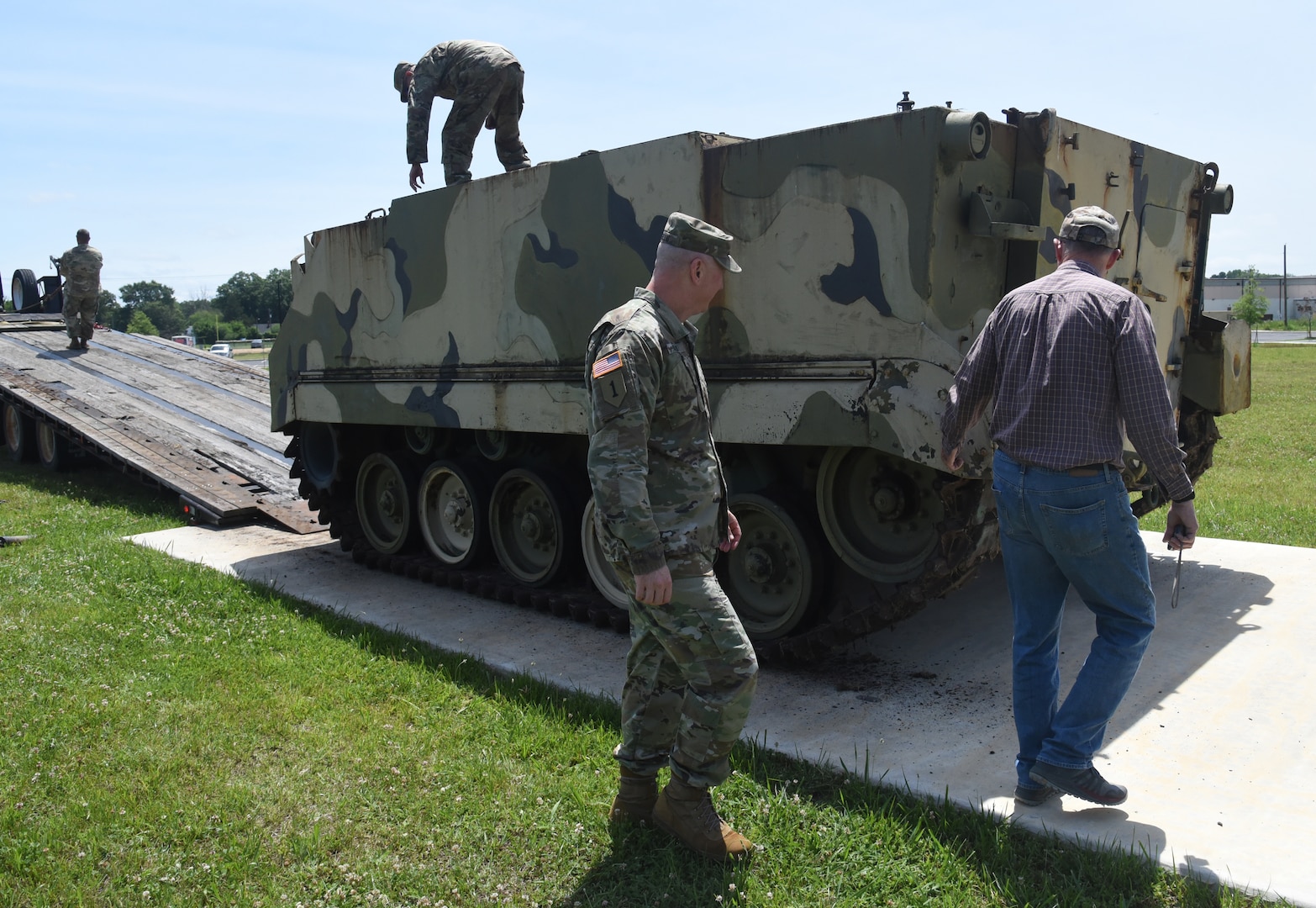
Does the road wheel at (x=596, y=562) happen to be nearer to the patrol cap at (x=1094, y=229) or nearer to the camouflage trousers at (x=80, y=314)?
the patrol cap at (x=1094, y=229)

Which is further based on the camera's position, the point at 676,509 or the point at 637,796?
the point at 637,796

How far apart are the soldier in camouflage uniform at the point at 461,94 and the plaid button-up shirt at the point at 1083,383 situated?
15.9 feet

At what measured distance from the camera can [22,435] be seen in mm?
13664

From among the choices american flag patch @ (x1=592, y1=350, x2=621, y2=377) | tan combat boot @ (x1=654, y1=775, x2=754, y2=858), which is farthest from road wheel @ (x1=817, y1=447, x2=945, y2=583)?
american flag patch @ (x1=592, y1=350, x2=621, y2=377)

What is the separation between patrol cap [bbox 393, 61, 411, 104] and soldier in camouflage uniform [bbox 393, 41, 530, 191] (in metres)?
0.60

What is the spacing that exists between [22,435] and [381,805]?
470 inches

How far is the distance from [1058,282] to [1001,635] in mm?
2819

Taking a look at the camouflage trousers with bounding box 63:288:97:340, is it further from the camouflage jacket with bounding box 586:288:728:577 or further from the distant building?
the distant building

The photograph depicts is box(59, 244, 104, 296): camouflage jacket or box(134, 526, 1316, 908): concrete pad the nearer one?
box(134, 526, 1316, 908): concrete pad

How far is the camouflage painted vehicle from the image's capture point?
4.70m

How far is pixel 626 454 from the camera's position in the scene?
3.11 meters

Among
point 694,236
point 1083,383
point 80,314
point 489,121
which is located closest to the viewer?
point 694,236

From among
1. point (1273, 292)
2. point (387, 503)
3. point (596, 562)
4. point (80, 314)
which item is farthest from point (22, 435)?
point (1273, 292)

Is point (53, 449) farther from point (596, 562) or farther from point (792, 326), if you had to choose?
point (792, 326)
